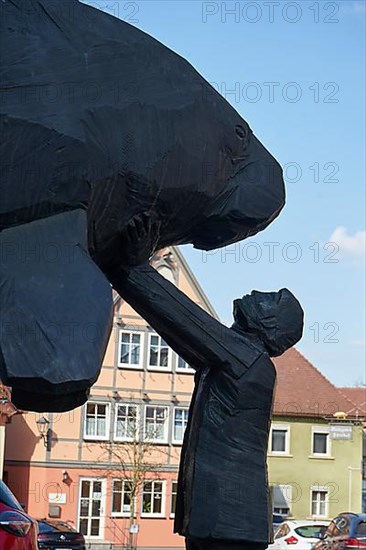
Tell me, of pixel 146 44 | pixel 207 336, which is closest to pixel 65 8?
pixel 146 44

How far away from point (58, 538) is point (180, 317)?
33.3 ft

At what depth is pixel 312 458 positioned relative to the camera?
27531mm

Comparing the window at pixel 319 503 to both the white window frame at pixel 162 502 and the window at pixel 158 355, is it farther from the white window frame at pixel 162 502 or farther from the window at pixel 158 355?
the window at pixel 158 355

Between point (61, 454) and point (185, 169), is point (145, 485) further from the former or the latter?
point (185, 169)

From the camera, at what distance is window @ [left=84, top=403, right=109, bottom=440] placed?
2347 centimetres

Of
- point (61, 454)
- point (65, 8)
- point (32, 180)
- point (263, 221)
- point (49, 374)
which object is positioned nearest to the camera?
point (49, 374)

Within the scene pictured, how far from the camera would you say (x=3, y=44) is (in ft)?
9.20

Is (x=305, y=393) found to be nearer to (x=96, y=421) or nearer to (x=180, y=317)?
(x=96, y=421)

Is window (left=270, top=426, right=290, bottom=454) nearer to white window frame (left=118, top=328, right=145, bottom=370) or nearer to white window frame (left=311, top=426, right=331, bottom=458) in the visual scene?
white window frame (left=311, top=426, right=331, bottom=458)

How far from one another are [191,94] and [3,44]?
1.99 ft

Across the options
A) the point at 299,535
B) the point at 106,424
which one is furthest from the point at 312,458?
the point at 299,535

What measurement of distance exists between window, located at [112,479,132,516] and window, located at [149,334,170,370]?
2856 mm

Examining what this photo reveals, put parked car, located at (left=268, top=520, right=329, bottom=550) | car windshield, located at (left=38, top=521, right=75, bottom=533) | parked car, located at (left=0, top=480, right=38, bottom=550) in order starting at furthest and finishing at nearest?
1. parked car, located at (left=268, top=520, right=329, bottom=550)
2. car windshield, located at (left=38, top=521, right=75, bottom=533)
3. parked car, located at (left=0, top=480, right=38, bottom=550)

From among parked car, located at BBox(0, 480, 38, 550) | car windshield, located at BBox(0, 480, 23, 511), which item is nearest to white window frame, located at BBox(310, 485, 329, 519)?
car windshield, located at BBox(0, 480, 23, 511)
